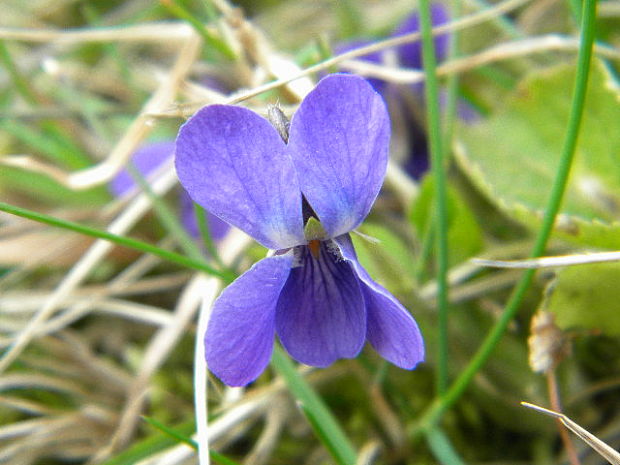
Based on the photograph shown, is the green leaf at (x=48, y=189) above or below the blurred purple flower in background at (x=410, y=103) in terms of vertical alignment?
above

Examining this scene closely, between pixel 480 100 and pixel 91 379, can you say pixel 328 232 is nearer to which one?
pixel 91 379

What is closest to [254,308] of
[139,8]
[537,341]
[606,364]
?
[537,341]

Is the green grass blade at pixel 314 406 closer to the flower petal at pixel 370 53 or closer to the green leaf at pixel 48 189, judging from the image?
the flower petal at pixel 370 53

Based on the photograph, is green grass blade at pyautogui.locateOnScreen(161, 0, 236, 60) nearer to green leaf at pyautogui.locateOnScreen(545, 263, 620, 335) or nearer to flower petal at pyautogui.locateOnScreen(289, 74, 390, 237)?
flower petal at pyautogui.locateOnScreen(289, 74, 390, 237)

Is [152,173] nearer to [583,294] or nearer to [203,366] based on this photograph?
[203,366]

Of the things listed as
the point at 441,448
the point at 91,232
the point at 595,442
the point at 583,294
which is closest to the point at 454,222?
the point at 583,294

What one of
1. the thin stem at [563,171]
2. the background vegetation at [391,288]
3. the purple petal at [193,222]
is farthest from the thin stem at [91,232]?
the purple petal at [193,222]

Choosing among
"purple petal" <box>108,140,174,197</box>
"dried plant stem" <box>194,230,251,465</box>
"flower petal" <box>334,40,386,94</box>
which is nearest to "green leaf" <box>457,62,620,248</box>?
"flower petal" <box>334,40,386,94</box>
